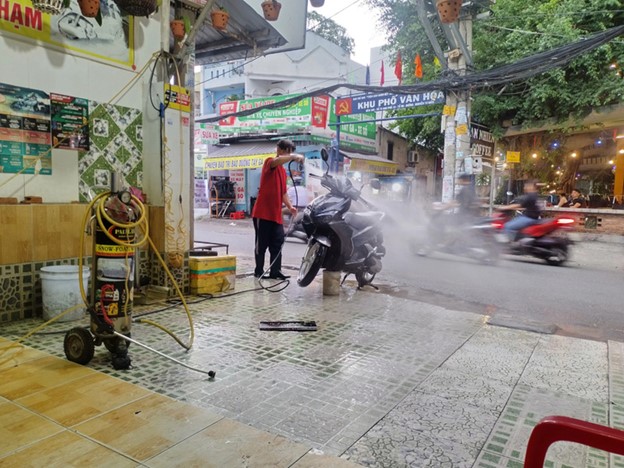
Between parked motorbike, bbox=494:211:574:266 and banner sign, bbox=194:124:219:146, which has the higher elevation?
banner sign, bbox=194:124:219:146

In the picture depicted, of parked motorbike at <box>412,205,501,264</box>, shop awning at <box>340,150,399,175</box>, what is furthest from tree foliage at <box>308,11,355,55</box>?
parked motorbike at <box>412,205,501,264</box>

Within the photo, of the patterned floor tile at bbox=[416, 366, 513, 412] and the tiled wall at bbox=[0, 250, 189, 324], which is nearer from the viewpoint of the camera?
the patterned floor tile at bbox=[416, 366, 513, 412]

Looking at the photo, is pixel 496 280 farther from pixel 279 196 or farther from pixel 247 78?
pixel 247 78

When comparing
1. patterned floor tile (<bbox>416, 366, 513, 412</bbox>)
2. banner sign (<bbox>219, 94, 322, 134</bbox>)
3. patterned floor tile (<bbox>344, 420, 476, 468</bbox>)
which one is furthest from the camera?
banner sign (<bbox>219, 94, 322, 134</bbox>)

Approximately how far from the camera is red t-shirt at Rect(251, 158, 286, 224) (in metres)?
6.00

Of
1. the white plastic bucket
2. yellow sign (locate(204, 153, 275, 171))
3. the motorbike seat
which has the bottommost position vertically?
the white plastic bucket

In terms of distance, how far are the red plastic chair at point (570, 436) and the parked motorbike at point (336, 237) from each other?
13.7 ft

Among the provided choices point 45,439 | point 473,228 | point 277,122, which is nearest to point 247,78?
point 277,122

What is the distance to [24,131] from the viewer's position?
430 centimetres

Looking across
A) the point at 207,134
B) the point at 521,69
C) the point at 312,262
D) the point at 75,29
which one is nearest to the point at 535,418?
the point at 312,262

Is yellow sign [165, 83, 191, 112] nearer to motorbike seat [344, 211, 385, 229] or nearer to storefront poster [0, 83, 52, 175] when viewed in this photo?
storefront poster [0, 83, 52, 175]

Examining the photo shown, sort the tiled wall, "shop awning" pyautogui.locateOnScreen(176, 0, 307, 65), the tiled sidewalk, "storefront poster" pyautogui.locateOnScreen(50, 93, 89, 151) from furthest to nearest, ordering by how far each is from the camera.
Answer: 1. "shop awning" pyautogui.locateOnScreen(176, 0, 307, 65)
2. "storefront poster" pyautogui.locateOnScreen(50, 93, 89, 151)
3. the tiled wall
4. the tiled sidewalk

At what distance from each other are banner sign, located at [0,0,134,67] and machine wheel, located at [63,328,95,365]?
293cm

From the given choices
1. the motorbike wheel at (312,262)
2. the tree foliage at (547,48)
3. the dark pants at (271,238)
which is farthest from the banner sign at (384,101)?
the motorbike wheel at (312,262)
